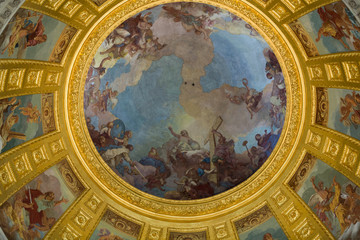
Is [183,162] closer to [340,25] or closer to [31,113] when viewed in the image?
[31,113]

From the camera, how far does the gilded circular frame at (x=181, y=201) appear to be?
15.4 meters

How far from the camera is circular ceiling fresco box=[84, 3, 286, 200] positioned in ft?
58.8

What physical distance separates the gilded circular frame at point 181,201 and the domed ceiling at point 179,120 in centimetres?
5

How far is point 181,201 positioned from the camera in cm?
1803

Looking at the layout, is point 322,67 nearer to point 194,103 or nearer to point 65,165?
point 194,103

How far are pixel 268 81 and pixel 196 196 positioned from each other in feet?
19.6

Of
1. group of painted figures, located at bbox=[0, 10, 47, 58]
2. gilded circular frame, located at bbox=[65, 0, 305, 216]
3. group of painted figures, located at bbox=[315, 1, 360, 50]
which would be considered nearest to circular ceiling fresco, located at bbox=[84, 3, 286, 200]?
gilded circular frame, located at bbox=[65, 0, 305, 216]

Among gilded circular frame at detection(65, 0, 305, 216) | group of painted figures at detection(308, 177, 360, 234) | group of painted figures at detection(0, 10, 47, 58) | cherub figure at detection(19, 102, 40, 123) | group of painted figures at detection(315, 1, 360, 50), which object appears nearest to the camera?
group of painted figures at detection(315, 1, 360, 50)

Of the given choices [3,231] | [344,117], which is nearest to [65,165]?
[3,231]

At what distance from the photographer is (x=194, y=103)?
20.8 m

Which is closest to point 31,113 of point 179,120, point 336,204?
point 179,120

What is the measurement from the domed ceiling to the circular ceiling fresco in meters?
0.06

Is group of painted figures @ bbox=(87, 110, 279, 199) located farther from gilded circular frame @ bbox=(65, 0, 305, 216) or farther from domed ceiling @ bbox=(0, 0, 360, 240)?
gilded circular frame @ bbox=(65, 0, 305, 216)

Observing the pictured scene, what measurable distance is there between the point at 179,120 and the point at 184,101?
0.98 m
